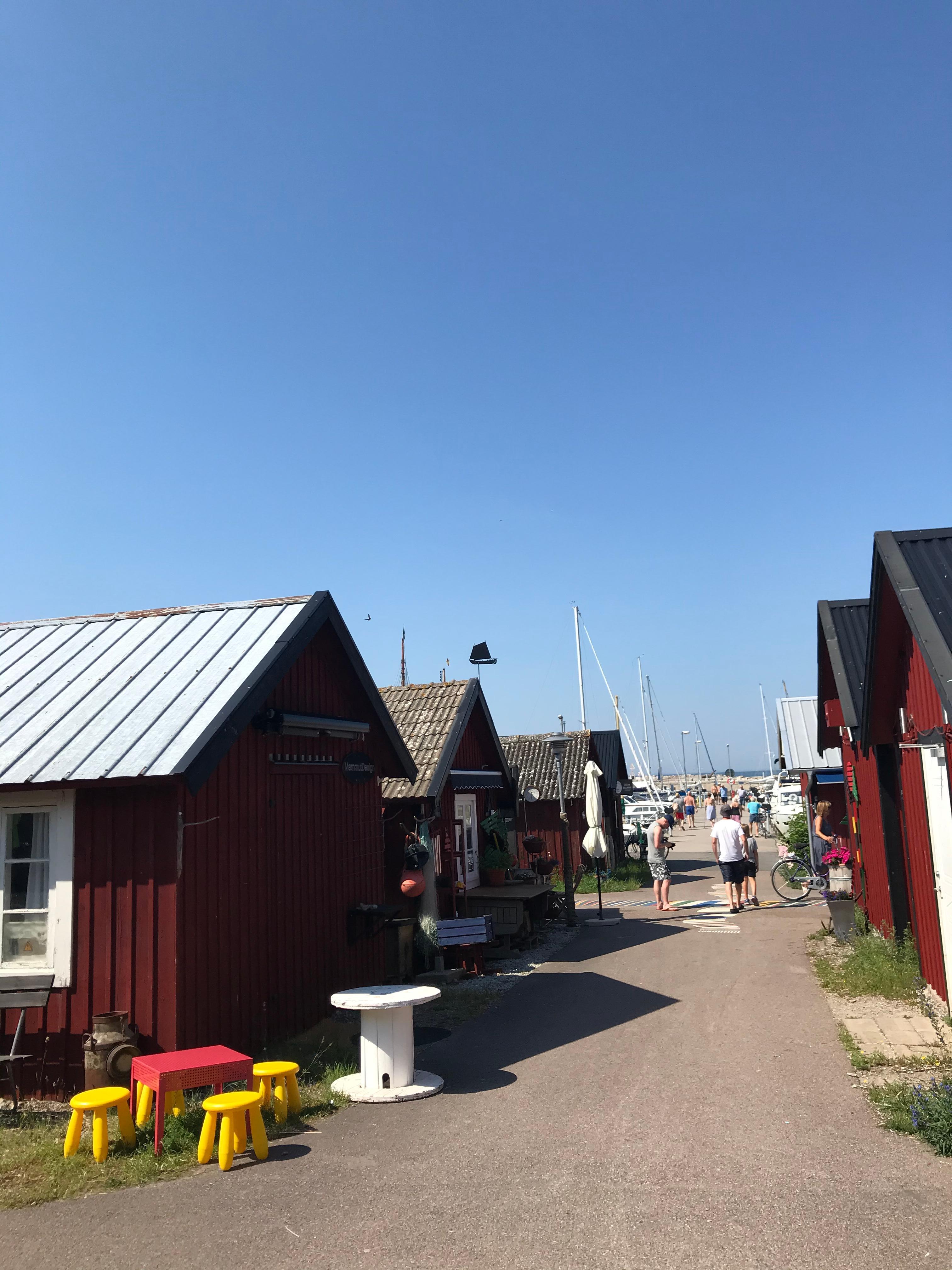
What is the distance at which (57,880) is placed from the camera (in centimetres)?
734

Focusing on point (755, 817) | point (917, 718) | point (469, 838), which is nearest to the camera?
point (917, 718)

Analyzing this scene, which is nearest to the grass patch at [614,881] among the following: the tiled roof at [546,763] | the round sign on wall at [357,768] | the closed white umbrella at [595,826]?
the tiled roof at [546,763]

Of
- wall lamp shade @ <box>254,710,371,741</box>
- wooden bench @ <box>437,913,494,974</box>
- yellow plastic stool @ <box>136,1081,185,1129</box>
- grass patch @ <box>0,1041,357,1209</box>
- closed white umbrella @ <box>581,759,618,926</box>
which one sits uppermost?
wall lamp shade @ <box>254,710,371,741</box>

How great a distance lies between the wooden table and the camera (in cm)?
1397

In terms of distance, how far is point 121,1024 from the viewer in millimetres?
6938

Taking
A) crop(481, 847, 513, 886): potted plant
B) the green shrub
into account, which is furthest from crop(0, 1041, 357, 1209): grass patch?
crop(481, 847, 513, 886): potted plant

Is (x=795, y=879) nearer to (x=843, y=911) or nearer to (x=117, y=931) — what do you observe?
(x=843, y=911)

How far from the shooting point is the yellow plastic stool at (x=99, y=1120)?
19.0 feet

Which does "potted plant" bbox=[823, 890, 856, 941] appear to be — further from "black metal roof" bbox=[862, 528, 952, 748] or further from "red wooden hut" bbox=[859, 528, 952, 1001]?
"black metal roof" bbox=[862, 528, 952, 748]

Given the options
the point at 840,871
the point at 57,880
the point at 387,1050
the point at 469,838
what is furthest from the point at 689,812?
the point at 57,880

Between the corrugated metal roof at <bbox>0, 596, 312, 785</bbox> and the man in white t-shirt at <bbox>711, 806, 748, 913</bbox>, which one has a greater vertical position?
the corrugated metal roof at <bbox>0, 596, 312, 785</bbox>

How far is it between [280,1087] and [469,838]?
9.92 meters

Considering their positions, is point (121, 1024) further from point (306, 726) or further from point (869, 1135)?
point (869, 1135)

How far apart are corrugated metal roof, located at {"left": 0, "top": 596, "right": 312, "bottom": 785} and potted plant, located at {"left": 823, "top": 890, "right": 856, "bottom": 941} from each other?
8431mm
